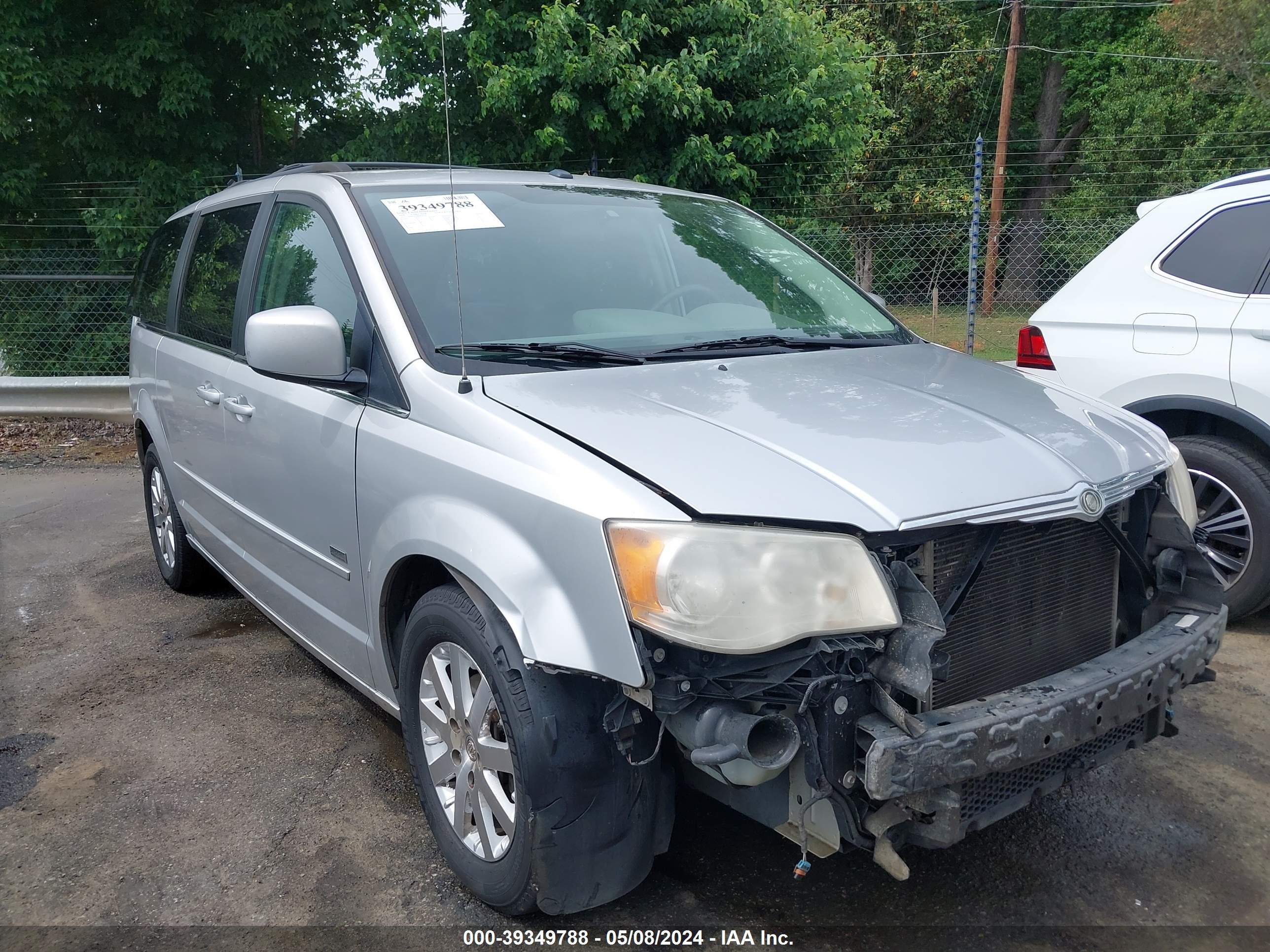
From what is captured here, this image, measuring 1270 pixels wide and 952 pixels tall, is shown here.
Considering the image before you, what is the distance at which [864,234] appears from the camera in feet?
36.2

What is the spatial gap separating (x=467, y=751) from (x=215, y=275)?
2.60 m

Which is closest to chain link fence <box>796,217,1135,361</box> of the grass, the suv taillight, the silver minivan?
the grass

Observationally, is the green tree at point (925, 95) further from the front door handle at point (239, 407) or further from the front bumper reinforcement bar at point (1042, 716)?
the front bumper reinforcement bar at point (1042, 716)

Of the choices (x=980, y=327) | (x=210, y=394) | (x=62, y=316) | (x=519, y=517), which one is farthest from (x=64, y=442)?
(x=980, y=327)

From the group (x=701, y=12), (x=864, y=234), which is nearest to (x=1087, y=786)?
(x=701, y=12)

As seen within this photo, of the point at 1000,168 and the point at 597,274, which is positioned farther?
the point at 1000,168

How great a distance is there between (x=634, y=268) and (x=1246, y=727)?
2.62m

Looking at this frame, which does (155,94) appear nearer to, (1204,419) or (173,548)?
(173,548)

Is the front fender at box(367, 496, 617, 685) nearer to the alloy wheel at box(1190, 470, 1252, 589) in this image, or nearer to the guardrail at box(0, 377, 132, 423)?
the alloy wheel at box(1190, 470, 1252, 589)

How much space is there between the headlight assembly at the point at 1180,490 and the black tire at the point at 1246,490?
1.66 meters

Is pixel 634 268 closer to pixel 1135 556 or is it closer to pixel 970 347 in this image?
pixel 1135 556

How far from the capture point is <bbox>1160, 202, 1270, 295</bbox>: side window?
433 centimetres

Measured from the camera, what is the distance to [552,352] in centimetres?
284

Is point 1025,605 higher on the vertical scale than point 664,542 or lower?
lower
